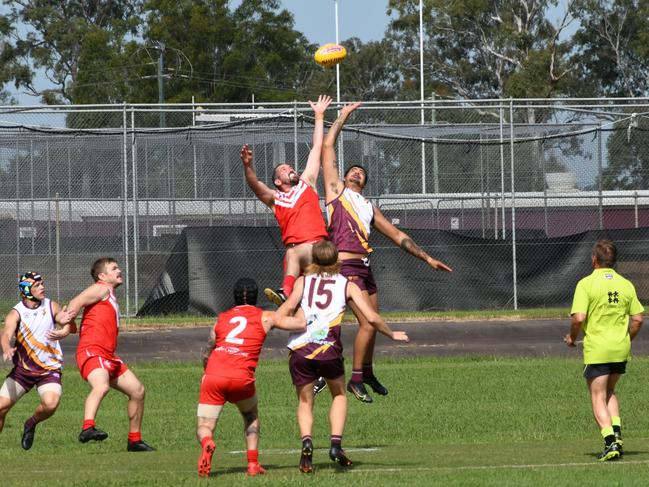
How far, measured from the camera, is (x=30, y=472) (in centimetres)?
1066

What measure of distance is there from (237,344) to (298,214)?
2.97 m

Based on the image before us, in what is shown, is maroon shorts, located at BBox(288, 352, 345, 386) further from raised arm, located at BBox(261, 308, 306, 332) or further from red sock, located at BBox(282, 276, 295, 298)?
red sock, located at BBox(282, 276, 295, 298)

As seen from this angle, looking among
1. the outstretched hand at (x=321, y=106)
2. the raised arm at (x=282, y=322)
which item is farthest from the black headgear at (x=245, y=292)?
the outstretched hand at (x=321, y=106)

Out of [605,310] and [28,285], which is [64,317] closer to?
[28,285]

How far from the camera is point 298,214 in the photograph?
12.9 metres

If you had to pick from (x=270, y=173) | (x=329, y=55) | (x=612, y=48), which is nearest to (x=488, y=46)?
(x=612, y=48)

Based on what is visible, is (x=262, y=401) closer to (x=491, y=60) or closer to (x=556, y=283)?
(x=556, y=283)

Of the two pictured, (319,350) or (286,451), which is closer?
(319,350)

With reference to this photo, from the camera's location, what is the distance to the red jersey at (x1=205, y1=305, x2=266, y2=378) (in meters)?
10.1

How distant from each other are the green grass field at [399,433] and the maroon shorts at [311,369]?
729 mm

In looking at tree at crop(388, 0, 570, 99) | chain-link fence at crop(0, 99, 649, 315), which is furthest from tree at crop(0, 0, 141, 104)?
chain-link fence at crop(0, 99, 649, 315)

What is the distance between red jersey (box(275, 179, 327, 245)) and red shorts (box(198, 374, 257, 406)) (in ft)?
9.62

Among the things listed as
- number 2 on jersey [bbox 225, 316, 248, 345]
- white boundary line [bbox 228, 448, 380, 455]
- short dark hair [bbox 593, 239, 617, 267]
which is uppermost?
short dark hair [bbox 593, 239, 617, 267]

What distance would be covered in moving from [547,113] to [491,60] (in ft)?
110
